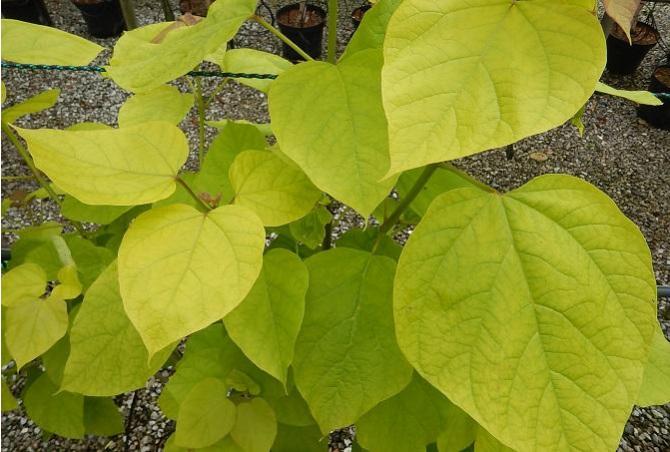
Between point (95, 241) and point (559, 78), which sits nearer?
point (559, 78)

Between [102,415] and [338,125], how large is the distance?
817 millimetres

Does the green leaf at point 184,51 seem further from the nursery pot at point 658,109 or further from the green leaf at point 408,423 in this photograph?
the nursery pot at point 658,109

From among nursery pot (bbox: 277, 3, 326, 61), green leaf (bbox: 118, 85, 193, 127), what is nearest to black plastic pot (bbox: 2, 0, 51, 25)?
nursery pot (bbox: 277, 3, 326, 61)

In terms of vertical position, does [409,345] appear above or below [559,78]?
below

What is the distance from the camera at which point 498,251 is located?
419 mm

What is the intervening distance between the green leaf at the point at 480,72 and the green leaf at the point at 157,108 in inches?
Answer: 17.4

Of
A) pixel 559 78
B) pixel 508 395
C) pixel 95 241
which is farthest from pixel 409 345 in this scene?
pixel 95 241

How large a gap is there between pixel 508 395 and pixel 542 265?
0.31 ft

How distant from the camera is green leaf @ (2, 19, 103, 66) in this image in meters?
0.57

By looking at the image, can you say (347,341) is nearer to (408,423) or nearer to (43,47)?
(408,423)

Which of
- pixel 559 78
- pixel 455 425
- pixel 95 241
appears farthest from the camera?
pixel 95 241

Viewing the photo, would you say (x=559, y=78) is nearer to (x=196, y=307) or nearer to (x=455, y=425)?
(x=196, y=307)

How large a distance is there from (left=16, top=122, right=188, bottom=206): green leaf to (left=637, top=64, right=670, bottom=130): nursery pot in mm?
2724

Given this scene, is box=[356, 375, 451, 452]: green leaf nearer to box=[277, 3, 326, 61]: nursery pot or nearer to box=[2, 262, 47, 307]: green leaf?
box=[2, 262, 47, 307]: green leaf
